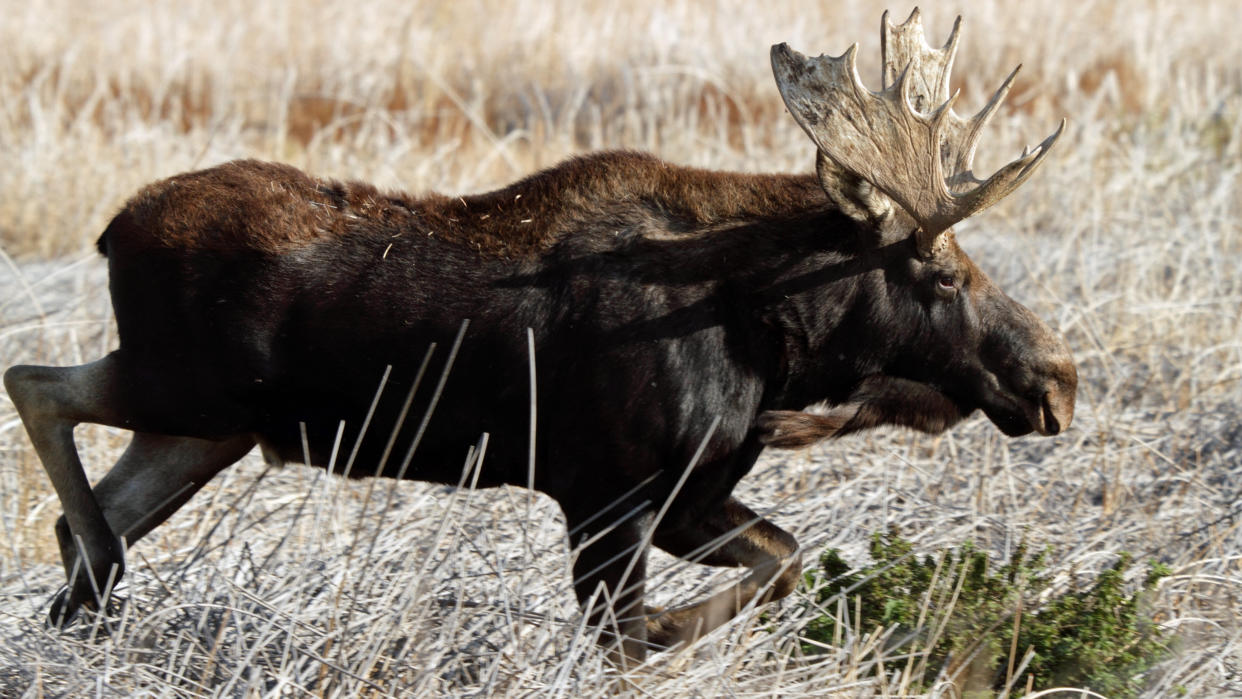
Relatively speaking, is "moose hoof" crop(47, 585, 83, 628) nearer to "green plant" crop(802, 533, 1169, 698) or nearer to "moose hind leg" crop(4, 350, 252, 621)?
"moose hind leg" crop(4, 350, 252, 621)

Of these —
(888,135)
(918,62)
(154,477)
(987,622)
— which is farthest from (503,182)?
(987,622)

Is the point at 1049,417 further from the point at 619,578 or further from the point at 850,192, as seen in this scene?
the point at 619,578

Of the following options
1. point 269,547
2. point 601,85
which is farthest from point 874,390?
point 601,85

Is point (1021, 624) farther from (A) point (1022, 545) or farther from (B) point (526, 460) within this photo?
(B) point (526, 460)

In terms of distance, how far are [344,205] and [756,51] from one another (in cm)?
792

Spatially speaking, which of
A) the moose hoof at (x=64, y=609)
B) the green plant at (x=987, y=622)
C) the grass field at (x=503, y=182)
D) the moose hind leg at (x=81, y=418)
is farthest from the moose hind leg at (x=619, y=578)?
the moose hoof at (x=64, y=609)

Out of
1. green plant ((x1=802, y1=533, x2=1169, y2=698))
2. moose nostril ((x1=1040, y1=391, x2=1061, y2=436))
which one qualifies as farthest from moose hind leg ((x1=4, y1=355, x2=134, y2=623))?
moose nostril ((x1=1040, y1=391, x2=1061, y2=436))

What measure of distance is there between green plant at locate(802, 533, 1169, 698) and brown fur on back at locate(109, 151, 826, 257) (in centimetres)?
104

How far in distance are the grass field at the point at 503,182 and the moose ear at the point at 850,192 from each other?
875 millimetres

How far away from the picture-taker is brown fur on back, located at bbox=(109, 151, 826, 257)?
11.7 ft

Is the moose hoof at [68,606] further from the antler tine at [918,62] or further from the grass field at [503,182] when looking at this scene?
the antler tine at [918,62]

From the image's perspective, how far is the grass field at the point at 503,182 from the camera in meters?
3.33

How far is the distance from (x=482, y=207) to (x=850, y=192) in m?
0.97

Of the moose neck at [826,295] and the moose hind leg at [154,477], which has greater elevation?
the moose neck at [826,295]
